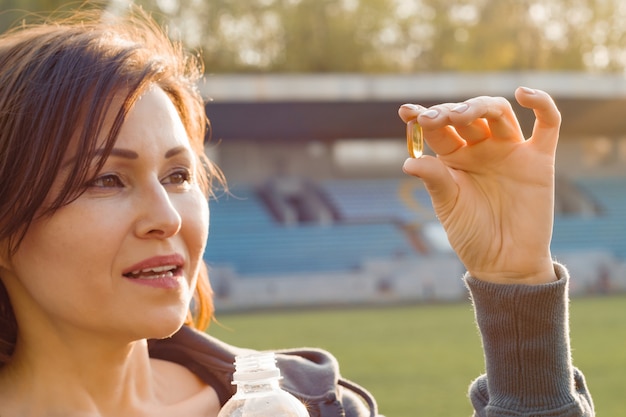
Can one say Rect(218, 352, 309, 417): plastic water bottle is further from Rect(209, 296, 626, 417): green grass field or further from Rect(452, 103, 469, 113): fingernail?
Rect(209, 296, 626, 417): green grass field

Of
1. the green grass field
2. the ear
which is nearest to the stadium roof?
the green grass field

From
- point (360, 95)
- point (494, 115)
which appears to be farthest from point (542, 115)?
point (360, 95)

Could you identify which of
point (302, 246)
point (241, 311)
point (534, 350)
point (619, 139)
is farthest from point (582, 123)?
point (534, 350)

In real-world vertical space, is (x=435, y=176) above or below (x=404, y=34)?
above

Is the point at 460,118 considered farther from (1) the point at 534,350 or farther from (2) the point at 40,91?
(2) the point at 40,91

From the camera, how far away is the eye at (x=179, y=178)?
1766 mm

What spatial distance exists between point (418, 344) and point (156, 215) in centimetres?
1006

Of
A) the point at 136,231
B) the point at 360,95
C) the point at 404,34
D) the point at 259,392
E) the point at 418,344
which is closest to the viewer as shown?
the point at 259,392

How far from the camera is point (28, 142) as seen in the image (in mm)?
1683

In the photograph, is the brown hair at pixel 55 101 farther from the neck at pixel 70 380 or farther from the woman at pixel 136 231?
the neck at pixel 70 380

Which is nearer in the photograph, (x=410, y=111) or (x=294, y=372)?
(x=410, y=111)

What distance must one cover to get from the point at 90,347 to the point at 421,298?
18.1m

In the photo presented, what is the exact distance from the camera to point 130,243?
1656 mm

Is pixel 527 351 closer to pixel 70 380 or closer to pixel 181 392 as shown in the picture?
pixel 181 392
